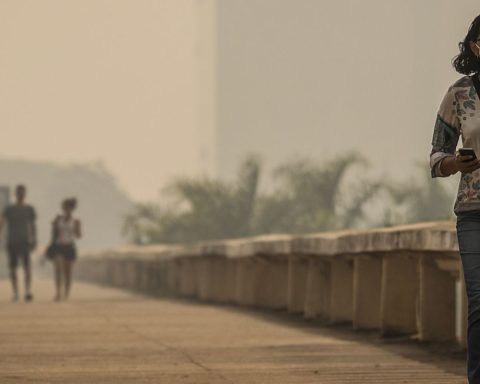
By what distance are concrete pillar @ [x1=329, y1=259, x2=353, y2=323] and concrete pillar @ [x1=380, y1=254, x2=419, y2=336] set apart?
235cm

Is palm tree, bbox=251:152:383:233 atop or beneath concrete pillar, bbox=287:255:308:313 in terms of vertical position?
atop

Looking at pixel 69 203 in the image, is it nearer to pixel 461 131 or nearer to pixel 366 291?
pixel 366 291

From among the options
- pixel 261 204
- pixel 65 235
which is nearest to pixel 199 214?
pixel 261 204

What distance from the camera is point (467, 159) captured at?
9367 mm

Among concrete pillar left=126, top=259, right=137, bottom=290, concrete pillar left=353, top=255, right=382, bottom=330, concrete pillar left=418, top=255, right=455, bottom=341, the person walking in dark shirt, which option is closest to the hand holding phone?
concrete pillar left=418, top=255, right=455, bottom=341

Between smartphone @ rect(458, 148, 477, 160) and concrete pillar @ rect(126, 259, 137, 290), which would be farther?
concrete pillar @ rect(126, 259, 137, 290)

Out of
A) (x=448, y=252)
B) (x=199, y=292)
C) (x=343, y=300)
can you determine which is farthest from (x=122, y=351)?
(x=199, y=292)

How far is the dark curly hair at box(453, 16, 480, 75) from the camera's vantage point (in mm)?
9758

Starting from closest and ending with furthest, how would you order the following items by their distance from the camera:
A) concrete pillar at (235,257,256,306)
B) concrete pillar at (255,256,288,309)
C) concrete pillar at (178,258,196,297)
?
concrete pillar at (255,256,288,309) < concrete pillar at (235,257,256,306) < concrete pillar at (178,258,196,297)

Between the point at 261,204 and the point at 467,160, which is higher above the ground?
the point at 261,204

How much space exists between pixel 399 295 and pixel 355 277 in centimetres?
136

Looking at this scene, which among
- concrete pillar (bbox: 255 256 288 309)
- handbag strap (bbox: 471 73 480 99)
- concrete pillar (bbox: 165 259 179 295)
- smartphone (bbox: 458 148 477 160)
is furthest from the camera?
concrete pillar (bbox: 165 259 179 295)

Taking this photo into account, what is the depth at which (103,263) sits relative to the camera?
5584 cm

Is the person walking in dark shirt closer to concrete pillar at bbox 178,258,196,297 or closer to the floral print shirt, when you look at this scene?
concrete pillar at bbox 178,258,196,297
